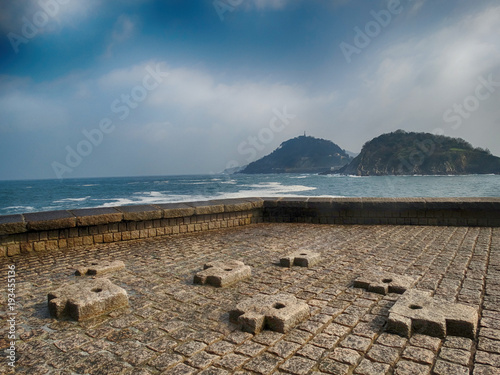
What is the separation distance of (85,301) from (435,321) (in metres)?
3.51

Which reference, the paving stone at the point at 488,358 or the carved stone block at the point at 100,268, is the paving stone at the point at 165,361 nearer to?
the paving stone at the point at 488,358

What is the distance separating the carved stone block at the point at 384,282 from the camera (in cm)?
411

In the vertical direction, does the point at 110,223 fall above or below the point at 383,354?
above

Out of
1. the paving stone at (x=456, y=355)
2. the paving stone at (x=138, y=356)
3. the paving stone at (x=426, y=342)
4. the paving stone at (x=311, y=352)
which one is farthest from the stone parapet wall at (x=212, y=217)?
the paving stone at (x=456, y=355)

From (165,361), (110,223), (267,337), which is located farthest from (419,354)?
(110,223)

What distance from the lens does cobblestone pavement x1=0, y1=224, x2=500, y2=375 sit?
8.54ft

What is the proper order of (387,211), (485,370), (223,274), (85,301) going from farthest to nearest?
1. (387,211)
2. (223,274)
3. (85,301)
4. (485,370)

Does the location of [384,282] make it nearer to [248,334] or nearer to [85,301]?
[248,334]

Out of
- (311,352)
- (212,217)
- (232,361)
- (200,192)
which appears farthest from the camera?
(200,192)

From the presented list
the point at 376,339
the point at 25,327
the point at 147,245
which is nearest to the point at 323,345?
the point at 376,339

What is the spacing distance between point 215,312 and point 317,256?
2519mm

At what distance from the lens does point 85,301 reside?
3.53 metres

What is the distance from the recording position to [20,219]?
6.48 metres

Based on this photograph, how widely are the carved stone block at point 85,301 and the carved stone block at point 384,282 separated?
2986 millimetres
